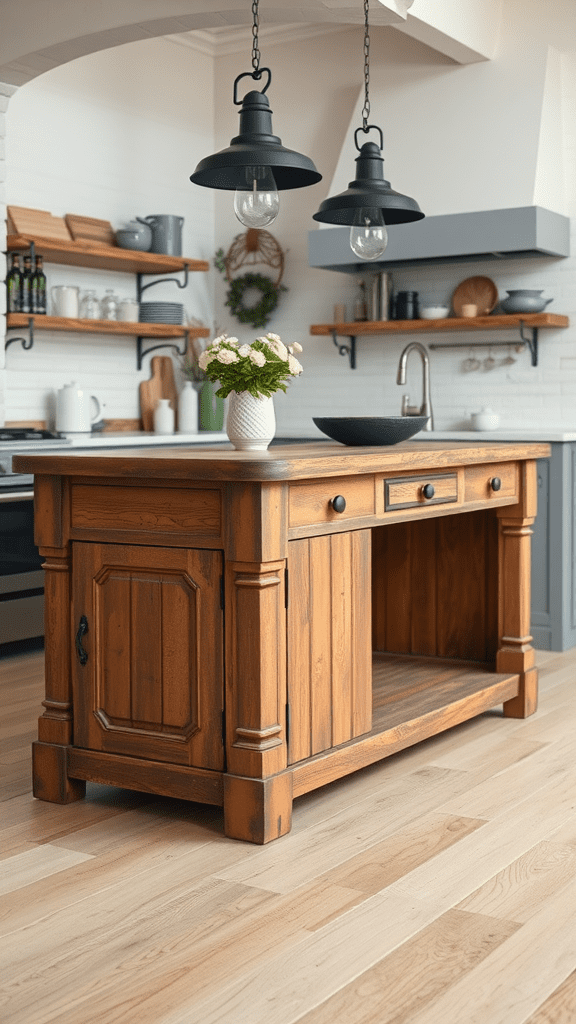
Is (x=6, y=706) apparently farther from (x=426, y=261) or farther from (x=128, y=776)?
(x=426, y=261)

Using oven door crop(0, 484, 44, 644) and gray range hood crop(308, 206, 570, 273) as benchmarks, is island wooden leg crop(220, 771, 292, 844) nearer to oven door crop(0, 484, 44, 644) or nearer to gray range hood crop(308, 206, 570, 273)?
oven door crop(0, 484, 44, 644)

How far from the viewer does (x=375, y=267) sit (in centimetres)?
623

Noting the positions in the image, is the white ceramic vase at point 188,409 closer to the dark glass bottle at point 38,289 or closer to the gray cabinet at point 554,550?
the dark glass bottle at point 38,289

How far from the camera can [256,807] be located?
106 inches

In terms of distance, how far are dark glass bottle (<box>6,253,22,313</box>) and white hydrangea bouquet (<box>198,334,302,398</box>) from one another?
268cm

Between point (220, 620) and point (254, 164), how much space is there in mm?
1284

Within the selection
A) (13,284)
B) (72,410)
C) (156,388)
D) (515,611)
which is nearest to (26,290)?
(13,284)

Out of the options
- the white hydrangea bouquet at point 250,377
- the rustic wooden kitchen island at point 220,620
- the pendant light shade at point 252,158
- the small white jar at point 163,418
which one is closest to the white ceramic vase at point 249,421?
the white hydrangea bouquet at point 250,377

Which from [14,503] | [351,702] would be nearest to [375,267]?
[14,503]

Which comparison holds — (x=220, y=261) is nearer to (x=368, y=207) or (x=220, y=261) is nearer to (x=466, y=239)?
(x=466, y=239)

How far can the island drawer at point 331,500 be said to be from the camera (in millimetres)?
2830

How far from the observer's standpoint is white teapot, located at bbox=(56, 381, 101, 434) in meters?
5.82

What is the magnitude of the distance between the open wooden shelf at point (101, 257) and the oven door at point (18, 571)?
4.19 ft

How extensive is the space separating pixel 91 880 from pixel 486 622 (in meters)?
2.01
